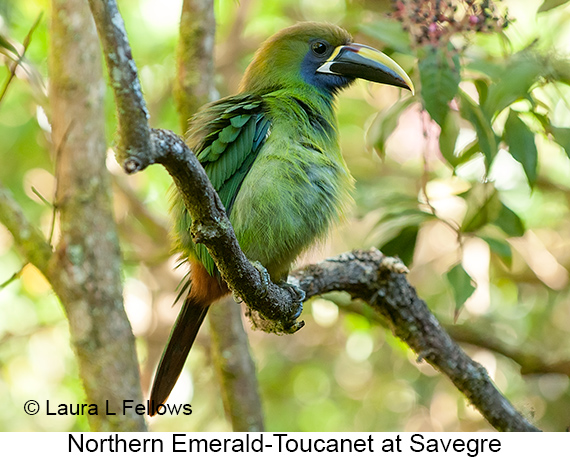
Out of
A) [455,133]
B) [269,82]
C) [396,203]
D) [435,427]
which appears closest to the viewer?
[455,133]

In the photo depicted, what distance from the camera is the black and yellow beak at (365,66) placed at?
2.37 m

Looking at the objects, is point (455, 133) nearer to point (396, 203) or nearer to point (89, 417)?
point (396, 203)

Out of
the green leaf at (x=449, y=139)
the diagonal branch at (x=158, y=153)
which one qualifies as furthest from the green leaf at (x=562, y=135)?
the diagonal branch at (x=158, y=153)

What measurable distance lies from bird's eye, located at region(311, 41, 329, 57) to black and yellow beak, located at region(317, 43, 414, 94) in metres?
0.04

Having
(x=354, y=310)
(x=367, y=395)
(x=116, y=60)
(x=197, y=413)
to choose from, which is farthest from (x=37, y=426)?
(x=116, y=60)

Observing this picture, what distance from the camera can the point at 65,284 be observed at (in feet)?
7.82

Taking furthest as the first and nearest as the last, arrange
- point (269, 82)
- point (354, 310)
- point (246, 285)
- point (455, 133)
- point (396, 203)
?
point (354, 310) < point (396, 203) < point (269, 82) < point (455, 133) < point (246, 285)

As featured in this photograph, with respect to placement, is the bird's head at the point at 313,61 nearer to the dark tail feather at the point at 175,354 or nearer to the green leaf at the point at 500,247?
the green leaf at the point at 500,247

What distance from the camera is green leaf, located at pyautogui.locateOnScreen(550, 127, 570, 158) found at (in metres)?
Result: 2.09

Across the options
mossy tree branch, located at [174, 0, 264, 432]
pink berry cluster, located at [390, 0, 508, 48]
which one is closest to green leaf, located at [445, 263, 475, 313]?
pink berry cluster, located at [390, 0, 508, 48]

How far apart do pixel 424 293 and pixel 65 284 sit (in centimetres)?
290

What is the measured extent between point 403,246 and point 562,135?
79 cm

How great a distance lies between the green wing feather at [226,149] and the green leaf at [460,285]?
33.9 inches

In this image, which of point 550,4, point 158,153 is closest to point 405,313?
point 550,4
